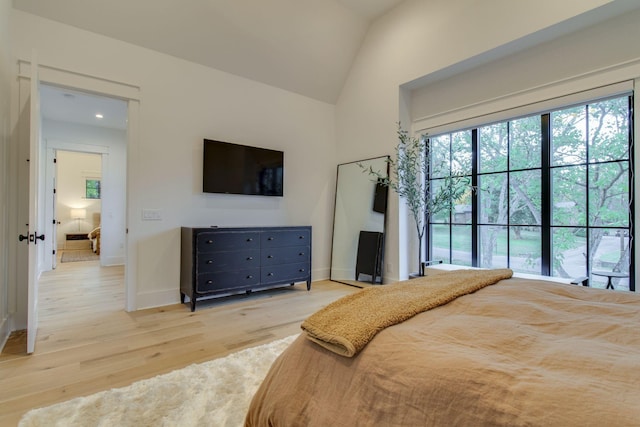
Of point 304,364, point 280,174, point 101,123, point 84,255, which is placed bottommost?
point 84,255

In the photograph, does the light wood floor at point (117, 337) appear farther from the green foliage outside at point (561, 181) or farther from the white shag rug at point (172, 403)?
A: the green foliage outside at point (561, 181)

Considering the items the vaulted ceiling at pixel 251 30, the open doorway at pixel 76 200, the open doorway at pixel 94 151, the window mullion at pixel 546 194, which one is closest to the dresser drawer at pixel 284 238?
the open doorway at pixel 94 151

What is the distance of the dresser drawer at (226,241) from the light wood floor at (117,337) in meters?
0.66

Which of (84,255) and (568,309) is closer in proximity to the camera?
(568,309)

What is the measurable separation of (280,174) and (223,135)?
91 cm

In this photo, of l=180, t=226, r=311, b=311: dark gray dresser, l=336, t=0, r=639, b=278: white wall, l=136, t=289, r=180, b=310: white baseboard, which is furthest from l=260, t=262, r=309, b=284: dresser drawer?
l=336, t=0, r=639, b=278: white wall

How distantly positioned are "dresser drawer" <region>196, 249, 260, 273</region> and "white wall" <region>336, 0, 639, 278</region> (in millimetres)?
1845

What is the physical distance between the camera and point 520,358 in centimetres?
83

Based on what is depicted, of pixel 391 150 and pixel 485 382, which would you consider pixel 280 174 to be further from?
pixel 485 382

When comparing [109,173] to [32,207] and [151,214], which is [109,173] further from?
[32,207]

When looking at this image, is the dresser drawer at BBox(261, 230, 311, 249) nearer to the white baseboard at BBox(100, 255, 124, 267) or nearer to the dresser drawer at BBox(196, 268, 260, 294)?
the dresser drawer at BBox(196, 268, 260, 294)

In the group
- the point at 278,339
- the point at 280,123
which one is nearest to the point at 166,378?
the point at 278,339

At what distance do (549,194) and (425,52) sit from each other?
85.8 inches

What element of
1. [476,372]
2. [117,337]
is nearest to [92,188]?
[117,337]
